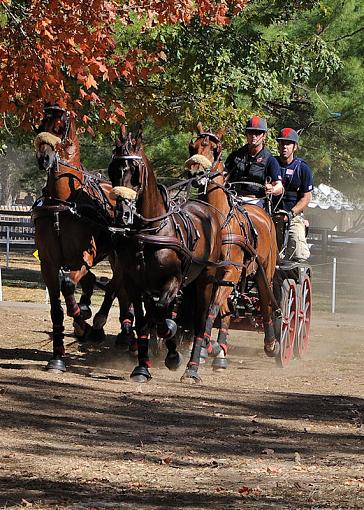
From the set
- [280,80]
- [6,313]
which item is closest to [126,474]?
[6,313]

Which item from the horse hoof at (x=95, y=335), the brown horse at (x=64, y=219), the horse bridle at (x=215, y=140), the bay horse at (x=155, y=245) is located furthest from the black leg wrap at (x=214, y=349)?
the horse bridle at (x=215, y=140)

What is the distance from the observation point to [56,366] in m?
13.3

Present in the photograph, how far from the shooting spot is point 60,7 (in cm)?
1352

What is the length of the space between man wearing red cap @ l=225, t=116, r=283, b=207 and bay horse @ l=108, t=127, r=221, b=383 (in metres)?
2.10

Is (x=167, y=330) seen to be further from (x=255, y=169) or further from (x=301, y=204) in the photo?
(x=301, y=204)

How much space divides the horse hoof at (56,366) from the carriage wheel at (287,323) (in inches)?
133

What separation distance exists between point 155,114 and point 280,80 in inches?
193

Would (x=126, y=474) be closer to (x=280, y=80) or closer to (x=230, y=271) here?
(x=230, y=271)

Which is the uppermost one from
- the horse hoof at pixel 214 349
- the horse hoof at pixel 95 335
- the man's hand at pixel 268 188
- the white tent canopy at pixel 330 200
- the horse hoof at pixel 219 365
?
the man's hand at pixel 268 188

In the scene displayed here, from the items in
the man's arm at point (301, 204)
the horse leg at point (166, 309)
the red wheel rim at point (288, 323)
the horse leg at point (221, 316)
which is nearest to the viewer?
the horse leg at point (166, 309)

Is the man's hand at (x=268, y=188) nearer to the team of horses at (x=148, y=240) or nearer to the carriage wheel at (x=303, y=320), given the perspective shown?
the team of horses at (x=148, y=240)

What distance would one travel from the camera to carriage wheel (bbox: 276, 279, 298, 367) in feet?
51.3

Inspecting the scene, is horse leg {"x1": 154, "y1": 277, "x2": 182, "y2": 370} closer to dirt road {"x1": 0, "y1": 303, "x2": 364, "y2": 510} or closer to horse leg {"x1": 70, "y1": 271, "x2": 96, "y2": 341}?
A: dirt road {"x1": 0, "y1": 303, "x2": 364, "y2": 510}

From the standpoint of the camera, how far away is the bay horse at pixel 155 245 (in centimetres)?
1170
